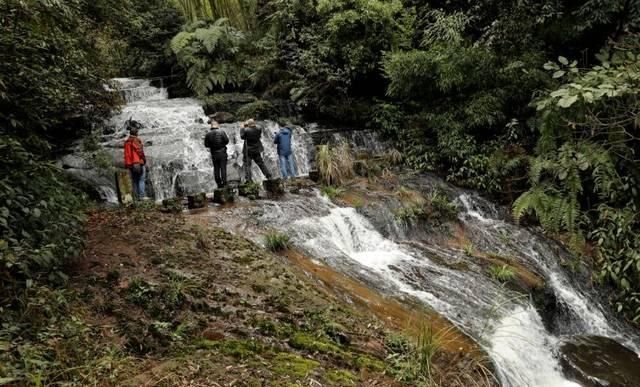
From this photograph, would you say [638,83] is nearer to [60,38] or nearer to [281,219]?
[281,219]

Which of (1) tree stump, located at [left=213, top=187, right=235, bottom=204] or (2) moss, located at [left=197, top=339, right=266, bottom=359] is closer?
(2) moss, located at [left=197, top=339, right=266, bottom=359]

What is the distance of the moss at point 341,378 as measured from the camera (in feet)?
10.4

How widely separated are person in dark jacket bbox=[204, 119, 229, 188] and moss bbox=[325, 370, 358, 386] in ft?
22.2

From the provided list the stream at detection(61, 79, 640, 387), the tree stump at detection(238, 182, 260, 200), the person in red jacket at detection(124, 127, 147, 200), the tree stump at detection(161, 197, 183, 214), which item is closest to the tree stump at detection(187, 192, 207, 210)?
the tree stump at detection(161, 197, 183, 214)

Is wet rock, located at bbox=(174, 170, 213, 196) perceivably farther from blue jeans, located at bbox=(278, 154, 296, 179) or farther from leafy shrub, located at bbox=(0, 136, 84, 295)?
leafy shrub, located at bbox=(0, 136, 84, 295)

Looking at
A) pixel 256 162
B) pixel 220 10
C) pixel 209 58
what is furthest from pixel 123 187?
pixel 220 10

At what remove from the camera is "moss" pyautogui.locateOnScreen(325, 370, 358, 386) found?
316 cm

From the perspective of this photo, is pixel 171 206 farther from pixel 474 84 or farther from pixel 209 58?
pixel 209 58

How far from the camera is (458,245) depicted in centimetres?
834

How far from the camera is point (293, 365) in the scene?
3.24m

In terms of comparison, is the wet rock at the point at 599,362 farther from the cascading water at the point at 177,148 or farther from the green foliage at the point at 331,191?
the cascading water at the point at 177,148

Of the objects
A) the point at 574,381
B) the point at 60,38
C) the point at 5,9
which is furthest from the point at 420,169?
the point at 5,9

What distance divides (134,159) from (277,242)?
13.0 ft

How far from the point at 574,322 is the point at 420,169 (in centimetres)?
577
